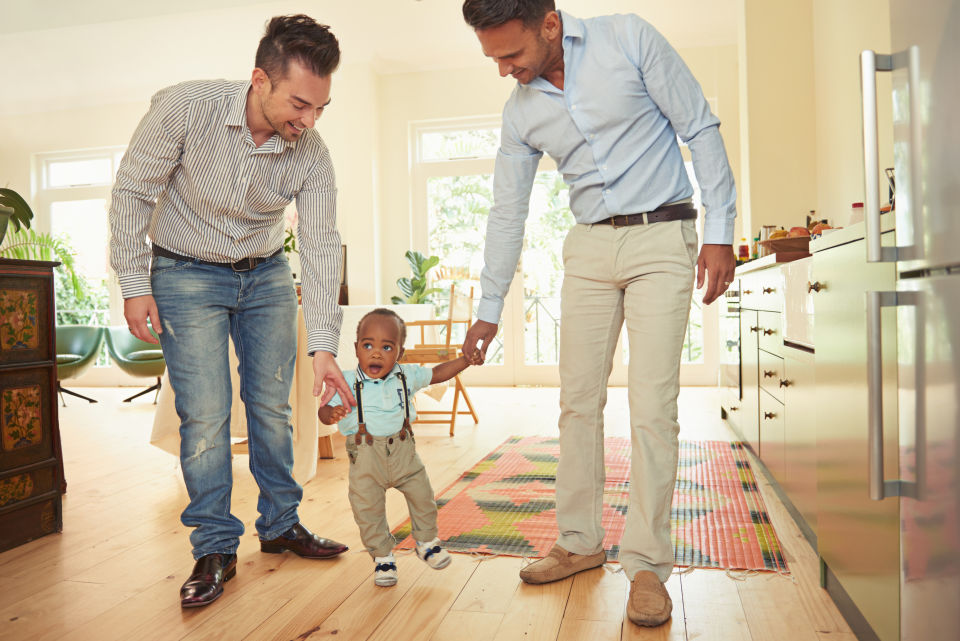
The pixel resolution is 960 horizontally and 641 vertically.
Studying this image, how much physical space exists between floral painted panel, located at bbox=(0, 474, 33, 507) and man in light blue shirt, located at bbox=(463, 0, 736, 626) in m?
1.78

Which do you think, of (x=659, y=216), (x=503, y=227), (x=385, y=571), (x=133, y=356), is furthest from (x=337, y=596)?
(x=133, y=356)

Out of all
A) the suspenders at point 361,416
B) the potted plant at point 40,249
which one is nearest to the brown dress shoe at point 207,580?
the suspenders at point 361,416

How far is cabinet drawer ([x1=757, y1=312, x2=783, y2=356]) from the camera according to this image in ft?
8.60

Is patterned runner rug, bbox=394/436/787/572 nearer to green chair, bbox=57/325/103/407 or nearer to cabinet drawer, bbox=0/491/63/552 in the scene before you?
cabinet drawer, bbox=0/491/63/552

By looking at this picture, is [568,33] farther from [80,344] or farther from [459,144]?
[80,344]

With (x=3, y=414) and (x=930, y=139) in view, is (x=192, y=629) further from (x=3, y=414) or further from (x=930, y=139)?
(x=930, y=139)

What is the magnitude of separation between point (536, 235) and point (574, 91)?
532 centimetres

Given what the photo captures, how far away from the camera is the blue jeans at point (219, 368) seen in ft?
6.19

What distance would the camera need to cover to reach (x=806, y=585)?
1.82 m

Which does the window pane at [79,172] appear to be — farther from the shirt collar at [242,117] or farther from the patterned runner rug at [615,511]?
the shirt collar at [242,117]

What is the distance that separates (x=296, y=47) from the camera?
1700mm

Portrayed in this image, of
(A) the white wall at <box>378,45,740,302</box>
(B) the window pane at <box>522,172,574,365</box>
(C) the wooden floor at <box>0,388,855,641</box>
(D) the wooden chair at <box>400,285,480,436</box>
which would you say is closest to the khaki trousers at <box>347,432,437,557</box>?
(C) the wooden floor at <box>0,388,855,641</box>

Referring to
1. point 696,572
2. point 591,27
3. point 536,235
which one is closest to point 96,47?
point 536,235

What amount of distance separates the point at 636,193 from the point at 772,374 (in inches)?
52.9
